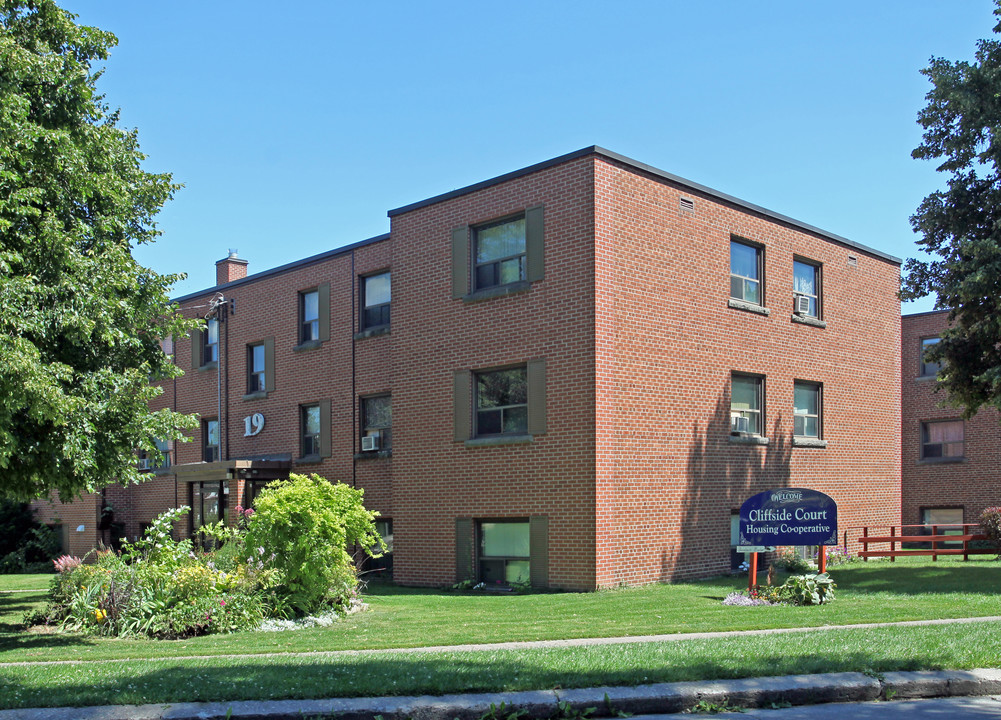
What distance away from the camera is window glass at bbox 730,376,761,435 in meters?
22.9

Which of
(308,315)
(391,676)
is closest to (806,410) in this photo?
(308,315)

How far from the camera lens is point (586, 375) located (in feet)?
64.5

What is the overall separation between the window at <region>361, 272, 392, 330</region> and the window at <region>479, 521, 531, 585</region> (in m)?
6.73

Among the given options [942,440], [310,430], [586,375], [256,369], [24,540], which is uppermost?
[256,369]

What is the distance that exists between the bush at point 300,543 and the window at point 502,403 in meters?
5.43

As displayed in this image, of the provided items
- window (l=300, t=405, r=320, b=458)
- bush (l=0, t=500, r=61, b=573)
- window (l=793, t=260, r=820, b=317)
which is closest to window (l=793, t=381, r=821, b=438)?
window (l=793, t=260, r=820, b=317)

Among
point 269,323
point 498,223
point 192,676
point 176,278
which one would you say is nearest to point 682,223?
point 498,223

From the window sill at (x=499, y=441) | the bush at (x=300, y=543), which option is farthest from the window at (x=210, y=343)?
the bush at (x=300, y=543)

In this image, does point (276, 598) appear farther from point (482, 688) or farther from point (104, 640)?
point (482, 688)

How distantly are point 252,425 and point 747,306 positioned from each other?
14772 millimetres

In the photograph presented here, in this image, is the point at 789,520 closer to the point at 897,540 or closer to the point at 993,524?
the point at 897,540

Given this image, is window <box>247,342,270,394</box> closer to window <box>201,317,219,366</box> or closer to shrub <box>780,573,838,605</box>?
window <box>201,317,219,366</box>

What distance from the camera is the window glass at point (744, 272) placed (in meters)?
23.2

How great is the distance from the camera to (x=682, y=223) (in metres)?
21.8
